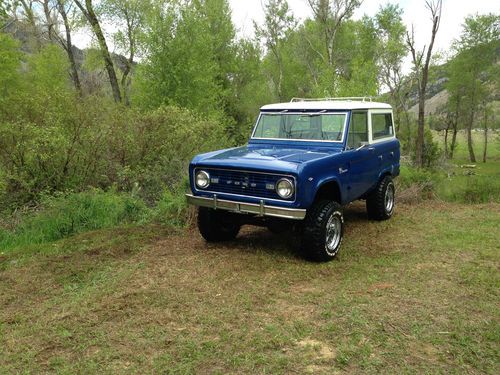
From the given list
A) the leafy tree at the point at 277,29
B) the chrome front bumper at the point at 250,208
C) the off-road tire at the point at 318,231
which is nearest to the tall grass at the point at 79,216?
the chrome front bumper at the point at 250,208

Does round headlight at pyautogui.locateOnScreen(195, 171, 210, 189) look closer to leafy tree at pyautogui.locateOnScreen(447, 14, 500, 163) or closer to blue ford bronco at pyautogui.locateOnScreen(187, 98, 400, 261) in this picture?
blue ford bronco at pyautogui.locateOnScreen(187, 98, 400, 261)

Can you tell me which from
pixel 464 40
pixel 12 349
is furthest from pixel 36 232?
pixel 464 40

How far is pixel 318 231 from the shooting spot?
5.18 metres

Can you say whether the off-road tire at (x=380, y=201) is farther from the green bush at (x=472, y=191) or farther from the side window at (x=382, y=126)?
the green bush at (x=472, y=191)

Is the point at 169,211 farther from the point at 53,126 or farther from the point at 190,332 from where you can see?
the point at 190,332

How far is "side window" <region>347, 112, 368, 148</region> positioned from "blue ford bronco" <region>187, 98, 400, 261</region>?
0.01 metres

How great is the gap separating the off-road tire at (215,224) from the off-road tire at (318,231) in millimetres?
1223

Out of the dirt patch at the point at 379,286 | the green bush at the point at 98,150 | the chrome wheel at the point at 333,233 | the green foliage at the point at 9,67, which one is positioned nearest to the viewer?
the dirt patch at the point at 379,286

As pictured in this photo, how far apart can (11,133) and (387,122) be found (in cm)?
715

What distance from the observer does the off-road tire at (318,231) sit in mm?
5191

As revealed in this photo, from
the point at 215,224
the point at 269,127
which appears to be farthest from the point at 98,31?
the point at 215,224

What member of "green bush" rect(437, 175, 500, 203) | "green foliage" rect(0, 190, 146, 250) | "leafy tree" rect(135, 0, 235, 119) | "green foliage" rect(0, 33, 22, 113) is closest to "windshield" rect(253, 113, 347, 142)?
"green foliage" rect(0, 190, 146, 250)

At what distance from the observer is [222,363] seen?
10.5ft

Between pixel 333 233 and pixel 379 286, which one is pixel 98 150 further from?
pixel 379 286
